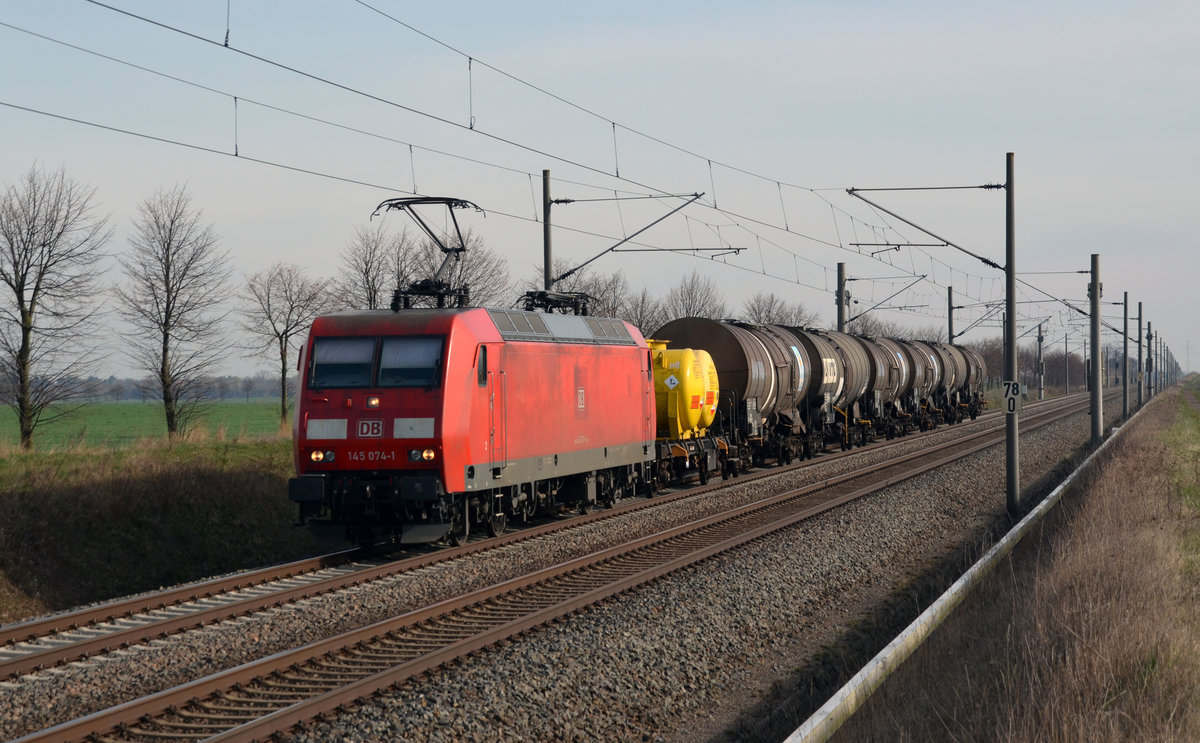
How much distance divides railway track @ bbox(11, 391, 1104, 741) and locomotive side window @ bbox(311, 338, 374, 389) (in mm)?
3723

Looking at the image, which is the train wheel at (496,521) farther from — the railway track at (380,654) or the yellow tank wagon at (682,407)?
the yellow tank wagon at (682,407)

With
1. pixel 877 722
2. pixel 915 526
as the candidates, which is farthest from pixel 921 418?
pixel 877 722

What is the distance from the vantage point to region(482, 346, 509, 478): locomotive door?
1491 centimetres

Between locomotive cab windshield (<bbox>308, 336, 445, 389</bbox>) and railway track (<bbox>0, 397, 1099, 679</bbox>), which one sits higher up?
locomotive cab windshield (<bbox>308, 336, 445, 389</bbox>)

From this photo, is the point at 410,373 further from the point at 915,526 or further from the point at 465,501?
the point at 915,526

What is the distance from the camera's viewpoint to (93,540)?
1508 centimetres

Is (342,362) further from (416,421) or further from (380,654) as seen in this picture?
(380,654)

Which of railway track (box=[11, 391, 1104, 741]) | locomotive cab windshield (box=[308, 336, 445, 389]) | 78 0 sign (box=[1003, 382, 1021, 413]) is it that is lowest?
railway track (box=[11, 391, 1104, 741])

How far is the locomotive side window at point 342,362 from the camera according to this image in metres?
14.3

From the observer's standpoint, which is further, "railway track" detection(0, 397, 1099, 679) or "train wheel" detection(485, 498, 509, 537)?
"train wheel" detection(485, 498, 509, 537)

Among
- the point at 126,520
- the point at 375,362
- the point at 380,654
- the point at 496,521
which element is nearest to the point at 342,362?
the point at 375,362

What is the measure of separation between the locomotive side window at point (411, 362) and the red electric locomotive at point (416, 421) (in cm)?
2

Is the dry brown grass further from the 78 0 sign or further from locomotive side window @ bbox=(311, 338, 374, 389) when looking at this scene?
locomotive side window @ bbox=(311, 338, 374, 389)

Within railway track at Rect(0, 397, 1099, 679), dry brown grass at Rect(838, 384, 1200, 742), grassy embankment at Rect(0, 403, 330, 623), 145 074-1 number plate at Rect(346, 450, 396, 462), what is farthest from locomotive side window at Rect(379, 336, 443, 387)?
dry brown grass at Rect(838, 384, 1200, 742)
